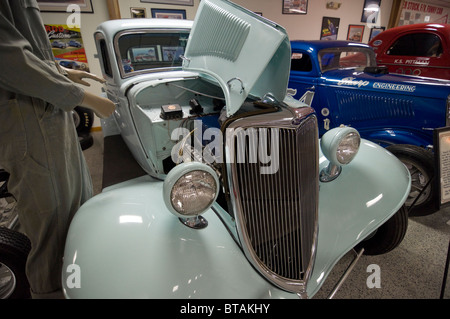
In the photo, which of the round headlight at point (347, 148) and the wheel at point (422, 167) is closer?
the round headlight at point (347, 148)

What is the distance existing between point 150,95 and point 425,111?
2774 mm

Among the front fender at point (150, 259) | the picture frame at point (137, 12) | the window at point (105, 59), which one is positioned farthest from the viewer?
the picture frame at point (137, 12)

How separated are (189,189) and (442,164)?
1.55 m

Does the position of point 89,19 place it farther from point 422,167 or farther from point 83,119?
point 422,167

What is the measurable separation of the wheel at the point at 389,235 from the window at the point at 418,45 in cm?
388

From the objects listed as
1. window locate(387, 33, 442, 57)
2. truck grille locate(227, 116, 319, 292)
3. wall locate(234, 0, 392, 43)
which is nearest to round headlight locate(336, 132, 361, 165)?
truck grille locate(227, 116, 319, 292)

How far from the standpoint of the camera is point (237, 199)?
1.16m

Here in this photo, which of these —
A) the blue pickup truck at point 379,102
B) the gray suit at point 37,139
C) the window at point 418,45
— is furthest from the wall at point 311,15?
the gray suit at point 37,139

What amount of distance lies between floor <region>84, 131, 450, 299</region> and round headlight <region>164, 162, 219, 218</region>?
1136 mm

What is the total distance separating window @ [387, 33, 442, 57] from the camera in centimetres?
389

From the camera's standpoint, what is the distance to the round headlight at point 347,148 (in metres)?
1.50

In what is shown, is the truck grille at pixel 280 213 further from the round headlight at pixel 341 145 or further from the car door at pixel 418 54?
the car door at pixel 418 54

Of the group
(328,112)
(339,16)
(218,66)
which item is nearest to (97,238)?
(218,66)
